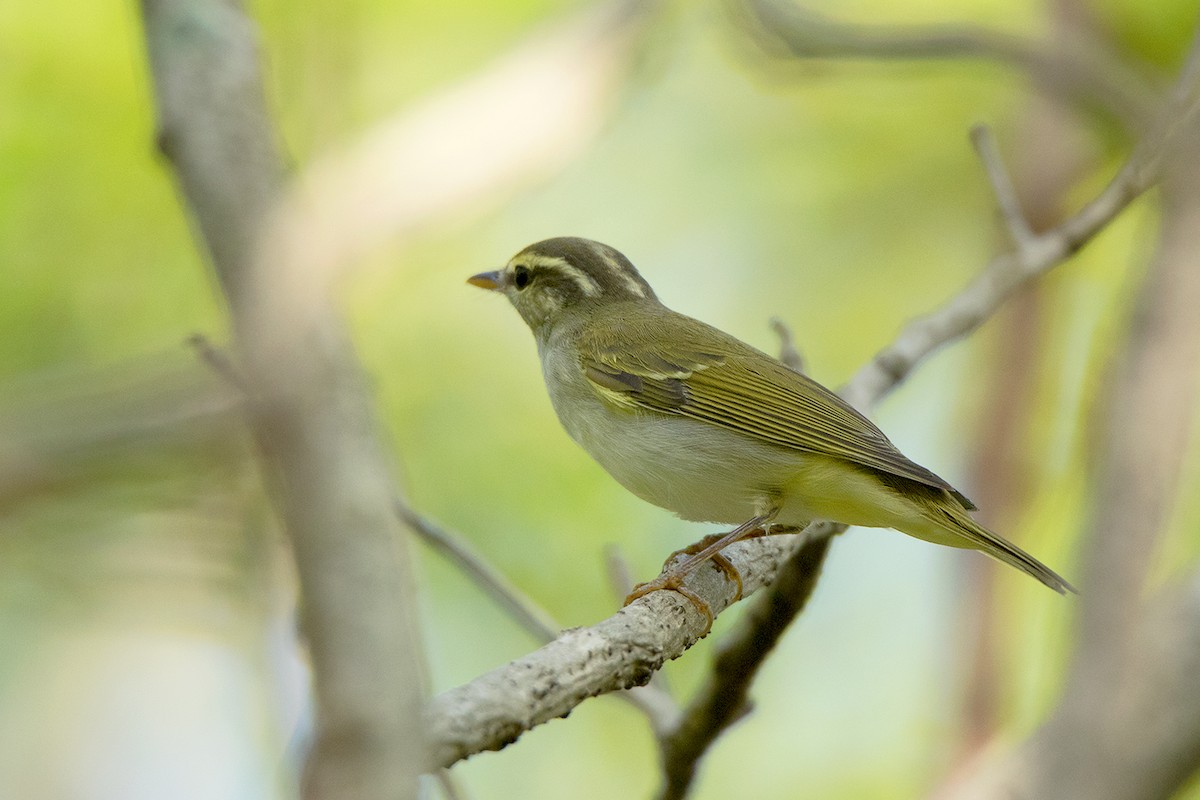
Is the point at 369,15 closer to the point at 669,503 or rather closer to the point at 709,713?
the point at 669,503

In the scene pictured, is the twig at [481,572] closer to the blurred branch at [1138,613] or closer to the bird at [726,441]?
the bird at [726,441]

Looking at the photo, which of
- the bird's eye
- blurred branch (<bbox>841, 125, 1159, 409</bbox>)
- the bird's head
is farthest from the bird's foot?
the bird's eye

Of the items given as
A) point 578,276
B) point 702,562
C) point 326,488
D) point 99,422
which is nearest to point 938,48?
point 578,276

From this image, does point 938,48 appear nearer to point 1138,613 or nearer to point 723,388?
point 723,388

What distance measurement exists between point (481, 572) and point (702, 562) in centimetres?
77

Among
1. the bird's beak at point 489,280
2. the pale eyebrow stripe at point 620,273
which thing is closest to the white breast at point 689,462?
the pale eyebrow stripe at point 620,273

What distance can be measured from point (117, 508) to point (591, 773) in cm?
663

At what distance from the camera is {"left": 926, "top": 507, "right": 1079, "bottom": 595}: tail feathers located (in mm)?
3686

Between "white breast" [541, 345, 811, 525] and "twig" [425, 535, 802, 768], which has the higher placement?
"white breast" [541, 345, 811, 525]

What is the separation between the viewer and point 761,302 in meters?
8.98

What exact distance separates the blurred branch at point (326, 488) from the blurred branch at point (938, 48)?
4.45 meters

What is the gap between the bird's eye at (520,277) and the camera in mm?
5867

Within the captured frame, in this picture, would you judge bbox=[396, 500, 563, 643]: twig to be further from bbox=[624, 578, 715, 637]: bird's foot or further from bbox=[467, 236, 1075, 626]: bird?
bbox=[467, 236, 1075, 626]: bird

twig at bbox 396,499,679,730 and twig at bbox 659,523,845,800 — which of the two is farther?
twig at bbox 396,499,679,730
